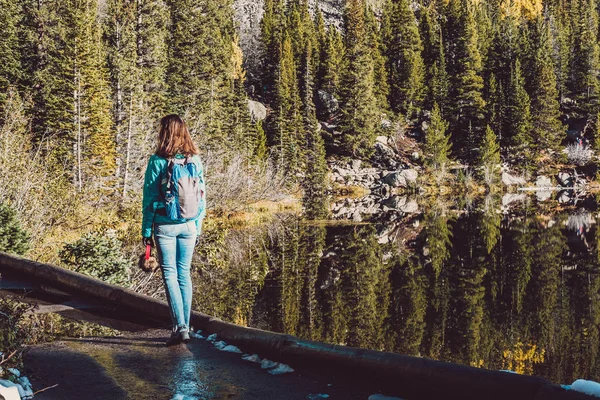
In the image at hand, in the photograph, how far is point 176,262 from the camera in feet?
17.5

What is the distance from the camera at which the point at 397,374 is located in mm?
3904

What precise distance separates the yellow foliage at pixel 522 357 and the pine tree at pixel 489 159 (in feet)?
175

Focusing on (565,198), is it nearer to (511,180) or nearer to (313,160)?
(511,180)

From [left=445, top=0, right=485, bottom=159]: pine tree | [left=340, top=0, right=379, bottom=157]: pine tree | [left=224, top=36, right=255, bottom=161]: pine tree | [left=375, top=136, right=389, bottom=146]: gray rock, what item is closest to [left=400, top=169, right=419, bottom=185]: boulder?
[left=340, top=0, right=379, bottom=157]: pine tree

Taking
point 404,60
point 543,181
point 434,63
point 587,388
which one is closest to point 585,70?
point 434,63

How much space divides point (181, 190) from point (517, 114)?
221 ft

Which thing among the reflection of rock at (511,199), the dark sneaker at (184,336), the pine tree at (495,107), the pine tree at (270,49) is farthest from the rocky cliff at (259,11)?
the dark sneaker at (184,336)

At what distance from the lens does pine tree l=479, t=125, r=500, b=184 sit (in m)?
61.2

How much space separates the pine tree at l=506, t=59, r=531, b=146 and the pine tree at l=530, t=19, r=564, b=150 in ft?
3.77

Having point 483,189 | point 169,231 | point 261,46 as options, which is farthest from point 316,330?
point 261,46

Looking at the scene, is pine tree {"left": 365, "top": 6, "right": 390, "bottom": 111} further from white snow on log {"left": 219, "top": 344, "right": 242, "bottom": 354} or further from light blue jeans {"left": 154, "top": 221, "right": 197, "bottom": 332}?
white snow on log {"left": 219, "top": 344, "right": 242, "bottom": 354}

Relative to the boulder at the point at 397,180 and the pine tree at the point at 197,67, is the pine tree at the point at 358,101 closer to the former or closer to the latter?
the boulder at the point at 397,180

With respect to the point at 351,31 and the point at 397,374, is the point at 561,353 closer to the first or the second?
the point at 397,374

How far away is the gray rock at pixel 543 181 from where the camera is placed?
208ft
